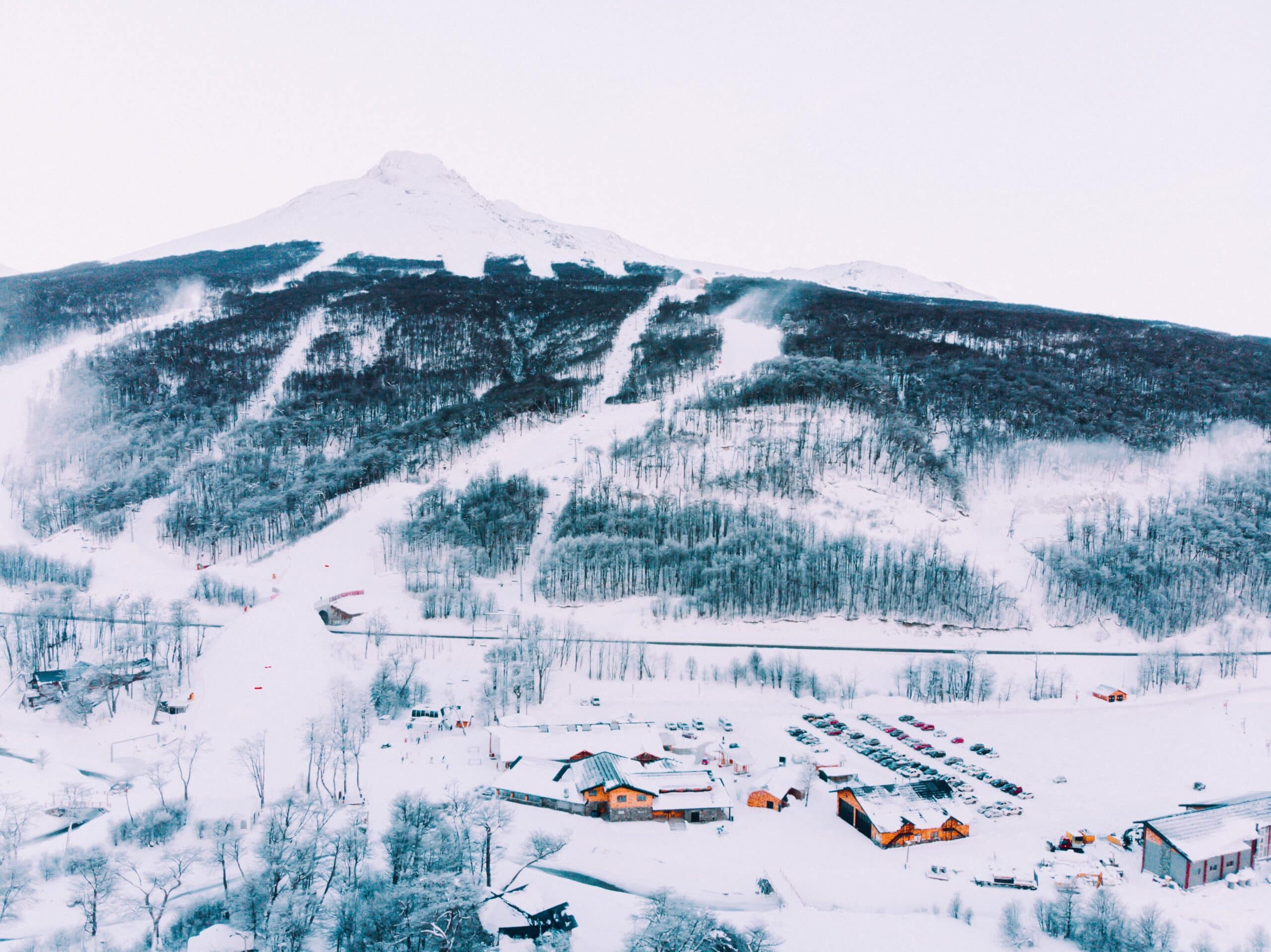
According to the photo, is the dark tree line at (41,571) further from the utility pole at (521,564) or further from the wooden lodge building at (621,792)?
the wooden lodge building at (621,792)

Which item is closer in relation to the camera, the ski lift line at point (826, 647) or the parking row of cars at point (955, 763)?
the parking row of cars at point (955, 763)

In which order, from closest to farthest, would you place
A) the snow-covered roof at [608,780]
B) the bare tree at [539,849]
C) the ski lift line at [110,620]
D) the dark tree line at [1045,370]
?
the bare tree at [539,849], the snow-covered roof at [608,780], the ski lift line at [110,620], the dark tree line at [1045,370]

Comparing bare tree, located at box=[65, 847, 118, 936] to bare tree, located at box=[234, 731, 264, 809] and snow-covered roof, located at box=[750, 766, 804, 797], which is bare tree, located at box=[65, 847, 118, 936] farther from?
snow-covered roof, located at box=[750, 766, 804, 797]

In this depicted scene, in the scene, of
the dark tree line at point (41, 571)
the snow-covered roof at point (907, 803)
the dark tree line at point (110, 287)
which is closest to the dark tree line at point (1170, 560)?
the snow-covered roof at point (907, 803)

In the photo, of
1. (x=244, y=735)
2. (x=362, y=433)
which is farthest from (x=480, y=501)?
(x=244, y=735)

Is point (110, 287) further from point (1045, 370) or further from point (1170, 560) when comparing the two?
point (1170, 560)
